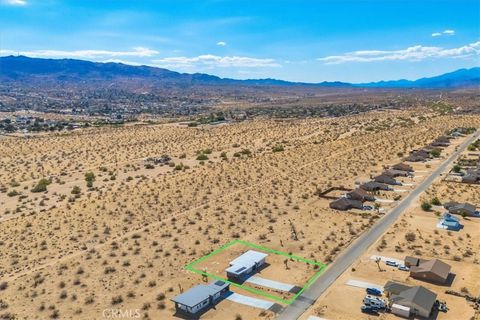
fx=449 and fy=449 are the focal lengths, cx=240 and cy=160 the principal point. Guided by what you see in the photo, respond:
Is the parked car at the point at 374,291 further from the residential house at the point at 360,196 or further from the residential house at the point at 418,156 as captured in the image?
the residential house at the point at 418,156

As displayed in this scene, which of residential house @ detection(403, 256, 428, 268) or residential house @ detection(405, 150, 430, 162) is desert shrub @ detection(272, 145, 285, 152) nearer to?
residential house @ detection(405, 150, 430, 162)

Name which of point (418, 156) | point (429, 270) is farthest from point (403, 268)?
point (418, 156)

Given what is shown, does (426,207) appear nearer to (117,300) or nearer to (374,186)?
(374,186)

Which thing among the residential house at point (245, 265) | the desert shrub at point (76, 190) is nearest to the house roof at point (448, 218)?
the residential house at point (245, 265)

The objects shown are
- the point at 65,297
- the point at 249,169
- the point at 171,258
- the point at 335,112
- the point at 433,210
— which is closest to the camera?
the point at 65,297

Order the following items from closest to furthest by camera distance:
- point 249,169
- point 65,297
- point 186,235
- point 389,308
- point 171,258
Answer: point 389,308
point 65,297
point 171,258
point 186,235
point 249,169

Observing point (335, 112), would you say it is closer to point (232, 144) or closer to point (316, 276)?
point (232, 144)

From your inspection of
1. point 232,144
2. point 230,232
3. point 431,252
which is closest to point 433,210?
point 431,252
